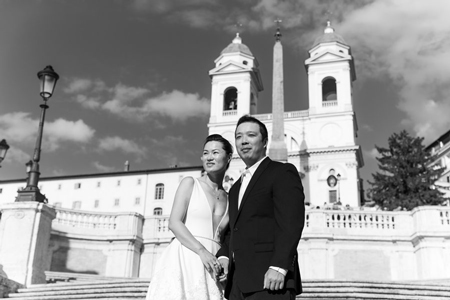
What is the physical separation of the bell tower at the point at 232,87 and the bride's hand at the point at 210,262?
59.2 m

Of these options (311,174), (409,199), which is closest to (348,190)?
(311,174)

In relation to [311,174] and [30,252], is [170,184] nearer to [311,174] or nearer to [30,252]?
[311,174]

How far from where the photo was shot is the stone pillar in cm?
1255

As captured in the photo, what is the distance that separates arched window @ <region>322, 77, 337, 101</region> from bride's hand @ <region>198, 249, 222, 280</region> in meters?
66.7

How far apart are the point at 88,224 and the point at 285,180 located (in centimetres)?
1887

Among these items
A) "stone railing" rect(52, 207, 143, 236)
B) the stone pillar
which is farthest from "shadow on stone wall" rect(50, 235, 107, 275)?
the stone pillar

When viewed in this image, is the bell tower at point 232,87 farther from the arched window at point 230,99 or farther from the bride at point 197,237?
the bride at point 197,237

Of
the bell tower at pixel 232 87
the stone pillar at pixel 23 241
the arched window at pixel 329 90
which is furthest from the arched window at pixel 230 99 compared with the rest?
the stone pillar at pixel 23 241

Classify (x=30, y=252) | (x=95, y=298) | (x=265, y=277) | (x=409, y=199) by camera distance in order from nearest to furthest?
(x=265, y=277) → (x=95, y=298) → (x=30, y=252) → (x=409, y=199)

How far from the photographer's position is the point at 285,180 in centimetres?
418

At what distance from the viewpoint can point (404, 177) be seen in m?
42.2

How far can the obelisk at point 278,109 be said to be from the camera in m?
43.7

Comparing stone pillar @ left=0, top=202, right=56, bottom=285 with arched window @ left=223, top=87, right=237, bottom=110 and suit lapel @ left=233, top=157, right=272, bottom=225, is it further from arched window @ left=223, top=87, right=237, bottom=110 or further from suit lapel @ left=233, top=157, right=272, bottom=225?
arched window @ left=223, top=87, right=237, bottom=110

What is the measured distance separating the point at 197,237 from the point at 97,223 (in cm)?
1800
